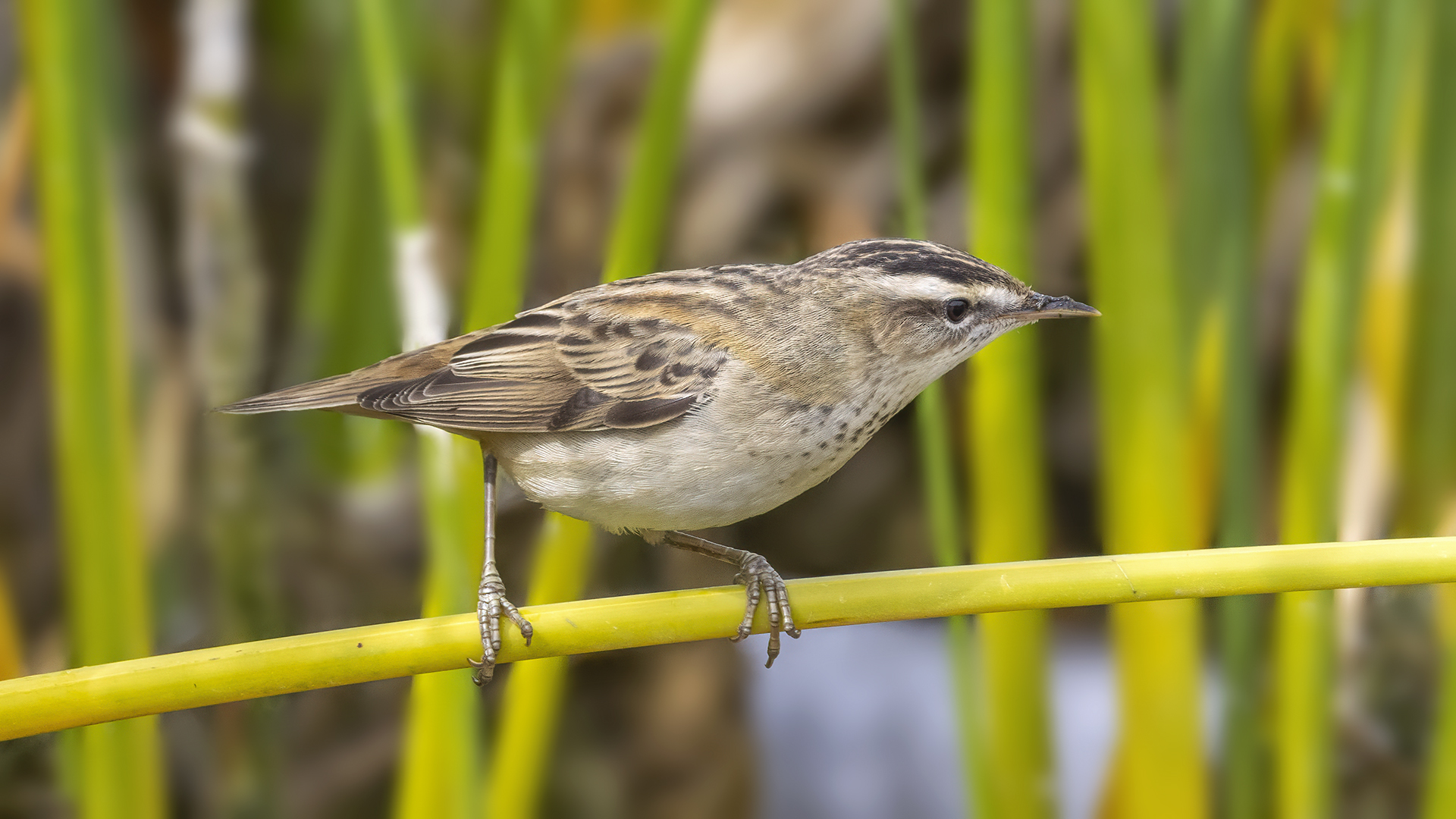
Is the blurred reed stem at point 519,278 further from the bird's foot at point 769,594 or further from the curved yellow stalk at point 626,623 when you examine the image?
the curved yellow stalk at point 626,623

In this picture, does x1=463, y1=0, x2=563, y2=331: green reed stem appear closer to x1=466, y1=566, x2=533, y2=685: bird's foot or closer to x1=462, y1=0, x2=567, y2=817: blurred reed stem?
x1=462, y1=0, x2=567, y2=817: blurred reed stem

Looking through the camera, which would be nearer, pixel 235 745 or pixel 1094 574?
pixel 1094 574

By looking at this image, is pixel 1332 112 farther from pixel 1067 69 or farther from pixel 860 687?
pixel 860 687

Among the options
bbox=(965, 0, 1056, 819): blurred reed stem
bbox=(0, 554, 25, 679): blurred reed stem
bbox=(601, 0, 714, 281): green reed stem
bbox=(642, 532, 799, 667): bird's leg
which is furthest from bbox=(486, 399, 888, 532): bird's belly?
bbox=(0, 554, 25, 679): blurred reed stem

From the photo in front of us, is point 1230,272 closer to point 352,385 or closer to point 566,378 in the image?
point 566,378

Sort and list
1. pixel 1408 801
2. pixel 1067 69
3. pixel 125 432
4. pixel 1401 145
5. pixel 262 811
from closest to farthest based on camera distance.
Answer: pixel 125 432, pixel 1401 145, pixel 262 811, pixel 1408 801, pixel 1067 69

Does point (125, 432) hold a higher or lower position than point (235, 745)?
higher

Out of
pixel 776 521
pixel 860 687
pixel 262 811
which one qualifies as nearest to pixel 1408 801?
pixel 860 687
